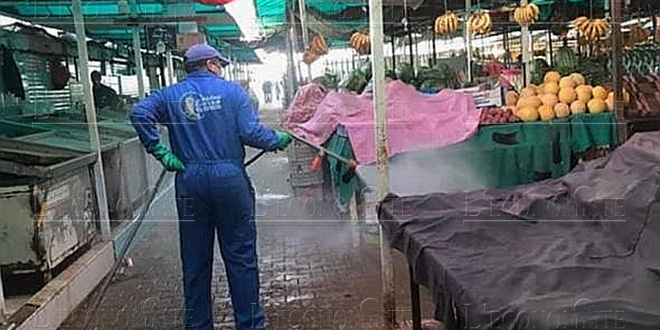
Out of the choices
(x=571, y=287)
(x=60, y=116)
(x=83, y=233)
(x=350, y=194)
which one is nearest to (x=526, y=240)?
(x=571, y=287)

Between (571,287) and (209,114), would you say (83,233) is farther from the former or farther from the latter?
(571,287)

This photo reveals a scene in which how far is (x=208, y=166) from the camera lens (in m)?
3.51

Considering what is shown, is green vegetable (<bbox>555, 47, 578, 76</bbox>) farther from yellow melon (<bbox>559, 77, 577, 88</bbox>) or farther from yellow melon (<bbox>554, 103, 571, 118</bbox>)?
yellow melon (<bbox>554, 103, 571, 118</bbox>)

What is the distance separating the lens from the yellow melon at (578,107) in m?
5.04

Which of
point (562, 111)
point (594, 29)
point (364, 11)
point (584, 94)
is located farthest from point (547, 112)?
point (364, 11)

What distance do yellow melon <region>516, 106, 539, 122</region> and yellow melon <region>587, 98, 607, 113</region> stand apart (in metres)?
0.39

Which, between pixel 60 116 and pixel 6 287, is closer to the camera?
pixel 6 287

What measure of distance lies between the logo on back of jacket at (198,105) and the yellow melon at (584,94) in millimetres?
2959

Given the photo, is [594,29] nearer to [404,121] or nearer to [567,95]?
[567,95]

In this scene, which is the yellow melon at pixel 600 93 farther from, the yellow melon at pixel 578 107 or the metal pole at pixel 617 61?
the metal pole at pixel 617 61

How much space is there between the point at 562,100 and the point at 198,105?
9.84 feet

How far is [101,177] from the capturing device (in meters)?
5.39

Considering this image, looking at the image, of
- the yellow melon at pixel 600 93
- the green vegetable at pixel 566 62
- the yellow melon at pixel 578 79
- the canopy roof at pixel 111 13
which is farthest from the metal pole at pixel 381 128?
the canopy roof at pixel 111 13

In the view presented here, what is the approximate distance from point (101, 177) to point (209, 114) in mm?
2243
